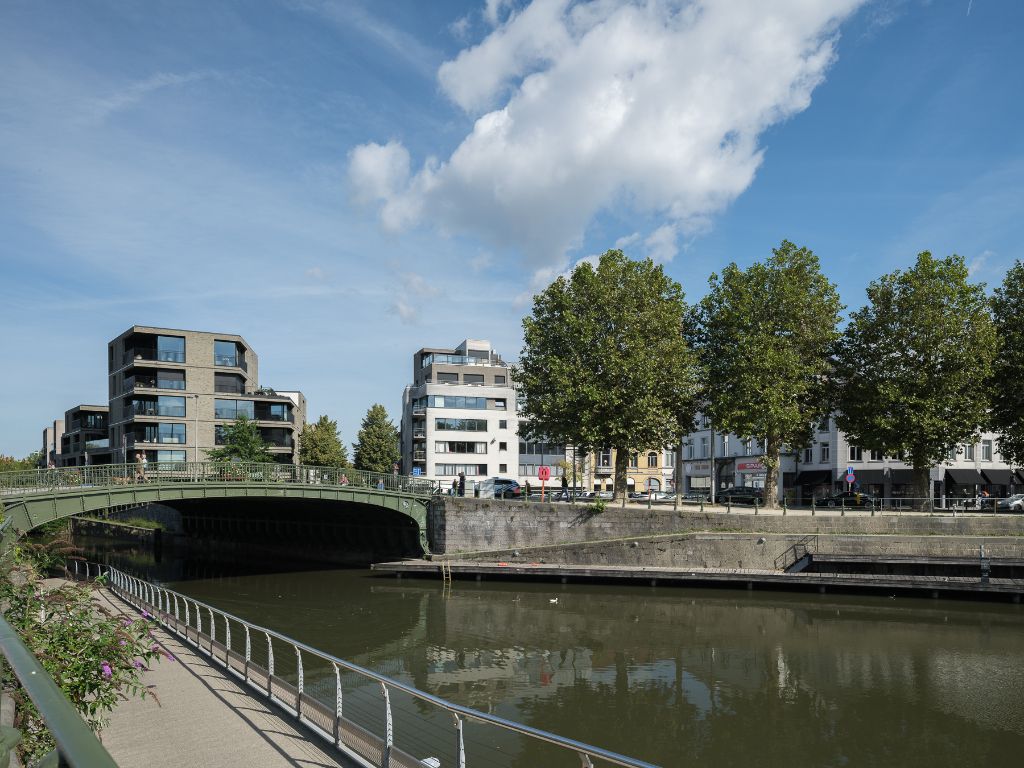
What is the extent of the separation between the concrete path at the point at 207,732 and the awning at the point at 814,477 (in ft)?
184

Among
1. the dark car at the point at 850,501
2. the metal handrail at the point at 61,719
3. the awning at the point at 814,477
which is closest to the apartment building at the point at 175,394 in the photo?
the awning at the point at 814,477

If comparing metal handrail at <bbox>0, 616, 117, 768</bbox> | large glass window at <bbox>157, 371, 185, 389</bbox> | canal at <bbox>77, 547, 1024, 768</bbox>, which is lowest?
canal at <bbox>77, 547, 1024, 768</bbox>

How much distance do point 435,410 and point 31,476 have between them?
48.5m

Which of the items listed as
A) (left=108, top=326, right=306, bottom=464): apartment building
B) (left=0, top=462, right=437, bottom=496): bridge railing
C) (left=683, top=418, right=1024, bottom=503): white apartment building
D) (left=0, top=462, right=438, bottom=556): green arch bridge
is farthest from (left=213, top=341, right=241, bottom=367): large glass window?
(left=683, top=418, right=1024, bottom=503): white apartment building

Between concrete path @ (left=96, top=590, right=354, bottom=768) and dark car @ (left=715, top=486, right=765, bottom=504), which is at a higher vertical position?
concrete path @ (left=96, top=590, right=354, bottom=768)

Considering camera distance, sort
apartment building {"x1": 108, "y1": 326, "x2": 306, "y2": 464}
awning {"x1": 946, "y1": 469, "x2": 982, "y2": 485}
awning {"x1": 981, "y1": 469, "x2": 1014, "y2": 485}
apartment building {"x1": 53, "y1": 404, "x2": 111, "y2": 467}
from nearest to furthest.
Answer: awning {"x1": 946, "y1": 469, "x2": 982, "y2": 485} < awning {"x1": 981, "y1": 469, "x2": 1014, "y2": 485} < apartment building {"x1": 108, "y1": 326, "x2": 306, "y2": 464} < apartment building {"x1": 53, "y1": 404, "x2": 111, "y2": 467}

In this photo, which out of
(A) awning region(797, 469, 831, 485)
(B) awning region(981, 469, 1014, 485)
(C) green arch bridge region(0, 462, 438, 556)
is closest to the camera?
(C) green arch bridge region(0, 462, 438, 556)

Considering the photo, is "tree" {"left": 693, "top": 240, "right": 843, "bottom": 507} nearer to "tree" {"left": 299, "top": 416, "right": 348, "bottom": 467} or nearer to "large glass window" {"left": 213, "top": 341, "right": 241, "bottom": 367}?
"tree" {"left": 299, "top": 416, "right": 348, "bottom": 467}

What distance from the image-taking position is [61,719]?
6.88 feet

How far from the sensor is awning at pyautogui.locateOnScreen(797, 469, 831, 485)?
61.3 m

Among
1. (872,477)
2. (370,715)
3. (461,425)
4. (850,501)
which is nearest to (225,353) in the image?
(461,425)

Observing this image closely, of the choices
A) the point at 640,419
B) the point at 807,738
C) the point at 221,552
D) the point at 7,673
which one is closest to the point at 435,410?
the point at 221,552

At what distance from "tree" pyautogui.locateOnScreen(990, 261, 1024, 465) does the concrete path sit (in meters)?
44.4

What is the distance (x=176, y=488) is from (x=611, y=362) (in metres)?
24.5
